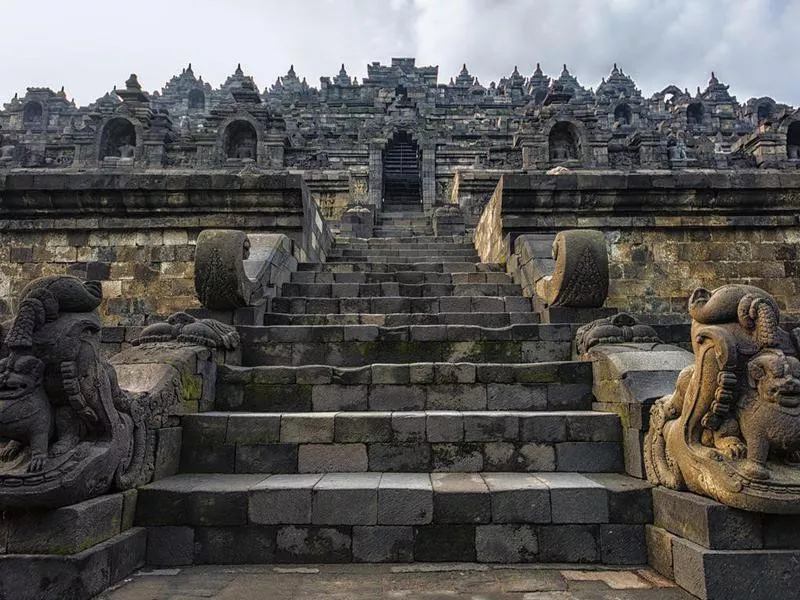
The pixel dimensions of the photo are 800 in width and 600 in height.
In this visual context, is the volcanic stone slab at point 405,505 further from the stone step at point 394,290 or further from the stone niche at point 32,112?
the stone niche at point 32,112

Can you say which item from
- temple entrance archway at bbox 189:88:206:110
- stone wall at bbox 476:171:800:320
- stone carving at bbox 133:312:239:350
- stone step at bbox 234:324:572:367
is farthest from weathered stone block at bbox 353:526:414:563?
temple entrance archway at bbox 189:88:206:110

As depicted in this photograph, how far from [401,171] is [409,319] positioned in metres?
15.5

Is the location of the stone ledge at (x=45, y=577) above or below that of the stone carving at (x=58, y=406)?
below

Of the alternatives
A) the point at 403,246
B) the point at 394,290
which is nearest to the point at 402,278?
the point at 394,290

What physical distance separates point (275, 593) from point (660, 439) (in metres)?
2.55

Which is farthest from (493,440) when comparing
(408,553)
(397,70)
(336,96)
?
(397,70)

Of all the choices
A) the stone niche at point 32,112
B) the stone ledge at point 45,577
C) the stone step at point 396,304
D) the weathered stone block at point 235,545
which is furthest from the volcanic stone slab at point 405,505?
the stone niche at point 32,112

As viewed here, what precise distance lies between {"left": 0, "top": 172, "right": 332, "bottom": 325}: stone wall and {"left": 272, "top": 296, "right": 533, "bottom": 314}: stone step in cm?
148

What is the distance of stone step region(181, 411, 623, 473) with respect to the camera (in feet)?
12.9

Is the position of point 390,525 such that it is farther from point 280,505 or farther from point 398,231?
point 398,231

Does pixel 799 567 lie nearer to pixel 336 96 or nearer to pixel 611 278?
pixel 611 278

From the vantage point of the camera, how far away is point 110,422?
10.3 feet

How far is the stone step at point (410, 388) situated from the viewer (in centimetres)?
455

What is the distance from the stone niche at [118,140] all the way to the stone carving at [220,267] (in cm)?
1936
